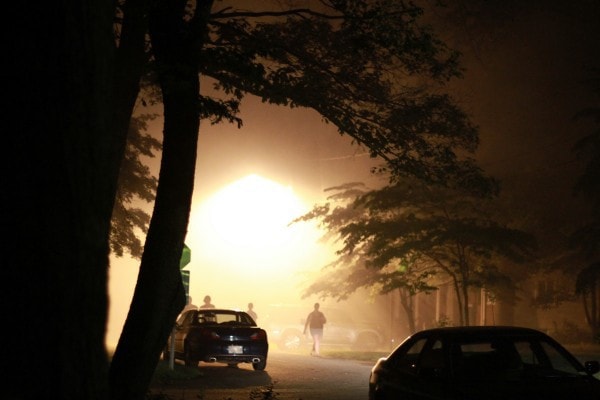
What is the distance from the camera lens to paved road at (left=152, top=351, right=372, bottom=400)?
1454 cm

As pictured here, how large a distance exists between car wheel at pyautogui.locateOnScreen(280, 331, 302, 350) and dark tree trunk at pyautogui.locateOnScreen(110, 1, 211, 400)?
27671 millimetres

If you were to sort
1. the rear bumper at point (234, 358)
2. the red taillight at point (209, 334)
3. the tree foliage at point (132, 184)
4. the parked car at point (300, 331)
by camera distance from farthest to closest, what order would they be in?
the parked car at point (300, 331), the tree foliage at point (132, 184), the red taillight at point (209, 334), the rear bumper at point (234, 358)

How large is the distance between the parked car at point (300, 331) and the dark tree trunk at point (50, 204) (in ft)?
105

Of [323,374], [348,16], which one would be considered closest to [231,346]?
[323,374]

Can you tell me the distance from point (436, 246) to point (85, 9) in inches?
810

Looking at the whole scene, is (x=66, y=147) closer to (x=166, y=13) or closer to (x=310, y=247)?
(x=166, y=13)

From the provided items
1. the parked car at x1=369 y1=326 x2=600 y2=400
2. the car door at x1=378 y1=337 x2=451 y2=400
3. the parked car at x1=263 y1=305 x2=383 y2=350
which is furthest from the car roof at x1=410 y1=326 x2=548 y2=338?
the parked car at x1=263 y1=305 x2=383 y2=350

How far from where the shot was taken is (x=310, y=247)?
60.6 meters

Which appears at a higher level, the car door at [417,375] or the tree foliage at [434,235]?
the tree foliage at [434,235]

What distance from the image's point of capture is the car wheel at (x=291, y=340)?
3653 centimetres

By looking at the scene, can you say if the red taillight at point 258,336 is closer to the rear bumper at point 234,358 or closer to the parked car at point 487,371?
the rear bumper at point 234,358

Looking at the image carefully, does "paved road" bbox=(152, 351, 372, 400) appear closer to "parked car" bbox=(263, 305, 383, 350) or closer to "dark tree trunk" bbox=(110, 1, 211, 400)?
"dark tree trunk" bbox=(110, 1, 211, 400)

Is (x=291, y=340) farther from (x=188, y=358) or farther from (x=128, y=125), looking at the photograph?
(x=128, y=125)

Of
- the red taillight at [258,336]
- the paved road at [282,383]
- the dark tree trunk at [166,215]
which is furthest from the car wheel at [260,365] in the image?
the dark tree trunk at [166,215]
